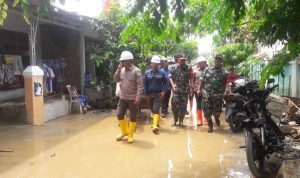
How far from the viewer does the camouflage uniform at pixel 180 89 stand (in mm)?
8992

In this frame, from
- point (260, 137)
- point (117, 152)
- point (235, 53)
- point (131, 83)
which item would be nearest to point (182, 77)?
point (131, 83)

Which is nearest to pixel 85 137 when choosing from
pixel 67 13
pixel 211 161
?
pixel 211 161

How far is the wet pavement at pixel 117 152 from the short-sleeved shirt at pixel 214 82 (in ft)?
2.94

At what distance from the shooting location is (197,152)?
22.1 feet

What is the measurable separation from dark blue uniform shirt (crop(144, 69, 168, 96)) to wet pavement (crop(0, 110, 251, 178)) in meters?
0.94

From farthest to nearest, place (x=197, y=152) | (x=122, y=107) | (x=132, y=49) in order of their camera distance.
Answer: (x=132, y=49) < (x=122, y=107) < (x=197, y=152)

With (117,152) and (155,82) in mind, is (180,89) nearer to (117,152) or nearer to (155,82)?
(155,82)

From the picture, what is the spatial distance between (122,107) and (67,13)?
14.5ft

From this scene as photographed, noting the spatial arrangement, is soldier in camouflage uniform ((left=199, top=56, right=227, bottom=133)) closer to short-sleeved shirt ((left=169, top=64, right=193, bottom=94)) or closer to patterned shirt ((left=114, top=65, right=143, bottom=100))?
short-sleeved shirt ((left=169, top=64, right=193, bottom=94))

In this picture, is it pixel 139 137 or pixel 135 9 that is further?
pixel 139 137

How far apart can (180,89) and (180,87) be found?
0.05 meters

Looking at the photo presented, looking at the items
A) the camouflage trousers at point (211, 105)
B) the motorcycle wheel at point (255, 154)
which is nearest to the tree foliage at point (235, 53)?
the camouflage trousers at point (211, 105)

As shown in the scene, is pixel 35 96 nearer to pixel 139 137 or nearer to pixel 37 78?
pixel 37 78

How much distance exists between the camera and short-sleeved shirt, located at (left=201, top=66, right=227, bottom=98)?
841cm
